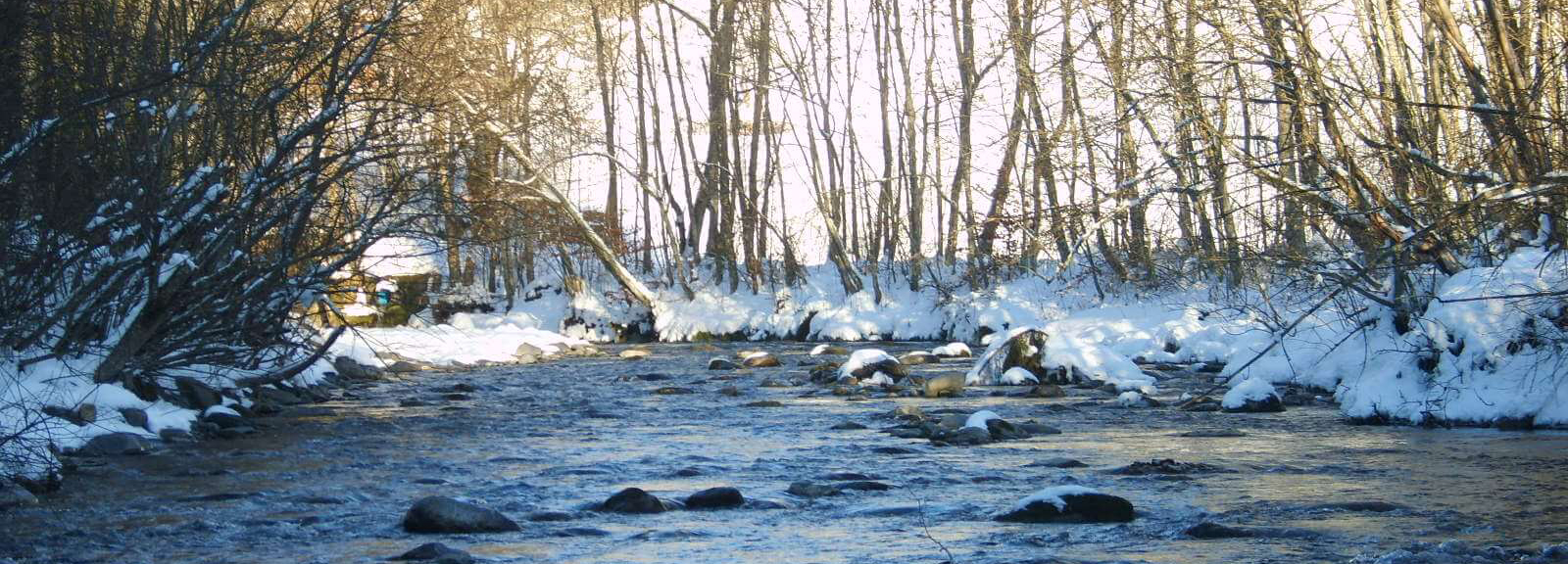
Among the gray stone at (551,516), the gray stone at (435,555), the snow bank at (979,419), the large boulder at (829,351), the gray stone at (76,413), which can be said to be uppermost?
the gray stone at (76,413)

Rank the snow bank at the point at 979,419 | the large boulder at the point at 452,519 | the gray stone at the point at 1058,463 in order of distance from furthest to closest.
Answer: the snow bank at the point at 979,419, the gray stone at the point at 1058,463, the large boulder at the point at 452,519

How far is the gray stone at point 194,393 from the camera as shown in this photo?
10.5 meters

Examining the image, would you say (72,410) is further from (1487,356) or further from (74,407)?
(1487,356)

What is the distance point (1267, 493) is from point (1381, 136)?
19.8ft

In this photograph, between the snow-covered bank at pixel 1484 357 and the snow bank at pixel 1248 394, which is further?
the snow bank at pixel 1248 394

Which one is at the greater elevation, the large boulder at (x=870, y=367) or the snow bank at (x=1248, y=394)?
the large boulder at (x=870, y=367)

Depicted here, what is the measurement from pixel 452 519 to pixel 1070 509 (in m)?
2.67

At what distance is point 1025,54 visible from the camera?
1881 cm

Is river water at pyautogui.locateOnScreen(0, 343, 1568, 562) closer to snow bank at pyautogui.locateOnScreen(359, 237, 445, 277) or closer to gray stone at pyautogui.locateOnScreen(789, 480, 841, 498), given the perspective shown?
gray stone at pyautogui.locateOnScreen(789, 480, 841, 498)

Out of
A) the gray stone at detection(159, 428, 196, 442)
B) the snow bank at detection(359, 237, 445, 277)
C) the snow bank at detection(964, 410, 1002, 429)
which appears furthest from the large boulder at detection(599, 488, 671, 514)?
the gray stone at detection(159, 428, 196, 442)

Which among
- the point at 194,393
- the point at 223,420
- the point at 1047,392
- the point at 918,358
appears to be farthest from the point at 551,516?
the point at 918,358

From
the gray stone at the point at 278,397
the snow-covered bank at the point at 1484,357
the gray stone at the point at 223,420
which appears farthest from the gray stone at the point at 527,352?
the snow-covered bank at the point at 1484,357

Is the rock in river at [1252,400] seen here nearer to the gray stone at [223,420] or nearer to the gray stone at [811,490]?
the gray stone at [811,490]

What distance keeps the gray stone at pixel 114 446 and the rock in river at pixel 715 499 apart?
3994 mm
